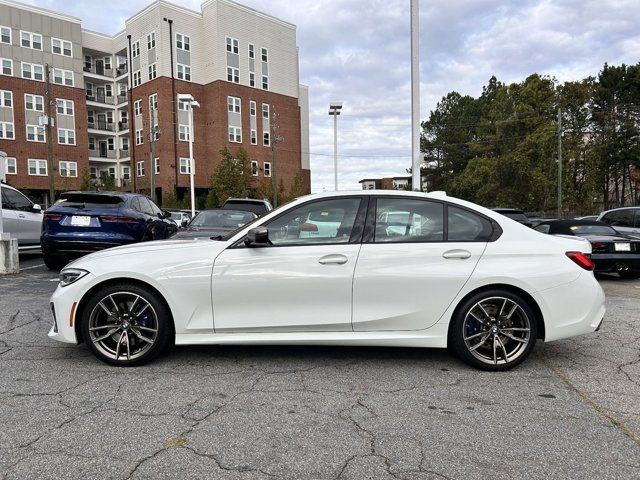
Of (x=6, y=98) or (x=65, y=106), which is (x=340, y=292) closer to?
(x=6, y=98)

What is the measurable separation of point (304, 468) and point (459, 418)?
1.22 metres

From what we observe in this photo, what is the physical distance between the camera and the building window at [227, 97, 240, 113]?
157 ft

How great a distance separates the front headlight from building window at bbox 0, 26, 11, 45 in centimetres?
4926

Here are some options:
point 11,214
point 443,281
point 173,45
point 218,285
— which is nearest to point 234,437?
point 218,285

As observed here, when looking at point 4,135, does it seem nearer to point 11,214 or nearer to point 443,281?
point 11,214

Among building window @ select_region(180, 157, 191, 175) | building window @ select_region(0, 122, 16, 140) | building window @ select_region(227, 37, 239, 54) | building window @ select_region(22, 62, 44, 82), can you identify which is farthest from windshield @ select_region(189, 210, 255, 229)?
building window @ select_region(22, 62, 44, 82)

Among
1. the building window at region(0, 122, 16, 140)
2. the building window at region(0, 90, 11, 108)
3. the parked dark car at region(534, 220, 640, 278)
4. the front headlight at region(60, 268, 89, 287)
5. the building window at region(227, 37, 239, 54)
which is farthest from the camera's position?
the building window at region(227, 37, 239, 54)

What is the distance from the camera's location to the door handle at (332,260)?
167 inches

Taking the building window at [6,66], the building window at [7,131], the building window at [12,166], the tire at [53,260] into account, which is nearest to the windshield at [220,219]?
the tire at [53,260]

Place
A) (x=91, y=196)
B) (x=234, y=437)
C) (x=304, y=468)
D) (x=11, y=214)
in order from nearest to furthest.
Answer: (x=304, y=468), (x=234, y=437), (x=91, y=196), (x=11, y=214)

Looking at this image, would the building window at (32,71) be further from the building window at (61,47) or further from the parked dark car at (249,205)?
the parked dark car at (249,205)

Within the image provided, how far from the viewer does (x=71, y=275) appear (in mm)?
4355

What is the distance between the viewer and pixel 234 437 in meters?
3.09

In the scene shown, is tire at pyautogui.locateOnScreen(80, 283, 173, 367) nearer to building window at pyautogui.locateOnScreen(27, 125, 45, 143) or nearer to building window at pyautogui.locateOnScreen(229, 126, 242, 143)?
building window at pyautogui.locateOnScreen(229, 126, 242, 143)
